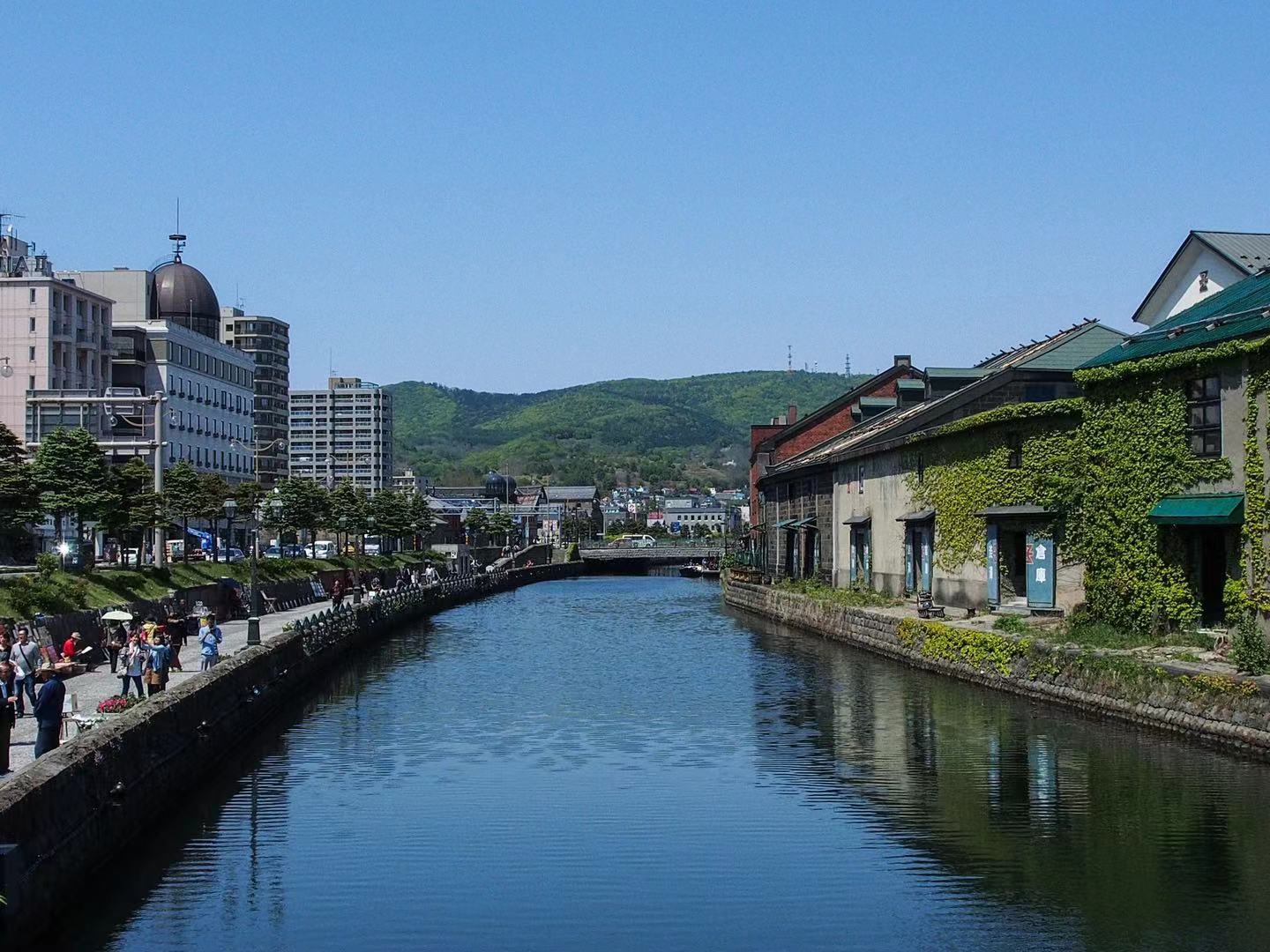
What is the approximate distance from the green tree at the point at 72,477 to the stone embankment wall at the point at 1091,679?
105 ft

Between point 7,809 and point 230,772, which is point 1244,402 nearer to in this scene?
point 230,772

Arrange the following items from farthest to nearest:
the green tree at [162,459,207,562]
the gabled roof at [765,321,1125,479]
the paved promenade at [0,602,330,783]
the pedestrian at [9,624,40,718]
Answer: the green tree at [162,459,207,562]
the gabled roof at [765,321,1125,479]
the pedestrian at [9,624,40,718]
the paved promenade at [0,602,330,783]

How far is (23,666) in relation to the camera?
31.7m

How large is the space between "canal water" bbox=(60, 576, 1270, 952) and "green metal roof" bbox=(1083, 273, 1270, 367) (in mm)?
11287

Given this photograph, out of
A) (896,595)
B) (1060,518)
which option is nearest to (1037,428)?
(1060,518)

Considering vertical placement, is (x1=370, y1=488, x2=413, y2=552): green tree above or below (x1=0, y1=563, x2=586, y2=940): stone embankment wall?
above

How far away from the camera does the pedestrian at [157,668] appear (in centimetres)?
3556

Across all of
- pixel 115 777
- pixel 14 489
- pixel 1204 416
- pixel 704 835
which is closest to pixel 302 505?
pixel 14 489

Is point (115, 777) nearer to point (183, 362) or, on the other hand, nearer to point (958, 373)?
point (958, 373)

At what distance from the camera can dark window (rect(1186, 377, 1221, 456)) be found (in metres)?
40.7

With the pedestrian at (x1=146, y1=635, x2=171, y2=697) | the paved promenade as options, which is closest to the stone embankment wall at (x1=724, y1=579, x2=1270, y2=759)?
the paved promenade

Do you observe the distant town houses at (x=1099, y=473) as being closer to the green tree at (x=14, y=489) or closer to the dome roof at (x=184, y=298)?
the green tree at (x=14, y=489)

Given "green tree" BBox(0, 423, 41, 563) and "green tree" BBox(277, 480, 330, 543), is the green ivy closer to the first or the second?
"green tree" BBox(0, 423, 41, 563)

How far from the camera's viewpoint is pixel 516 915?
69.7 feet
